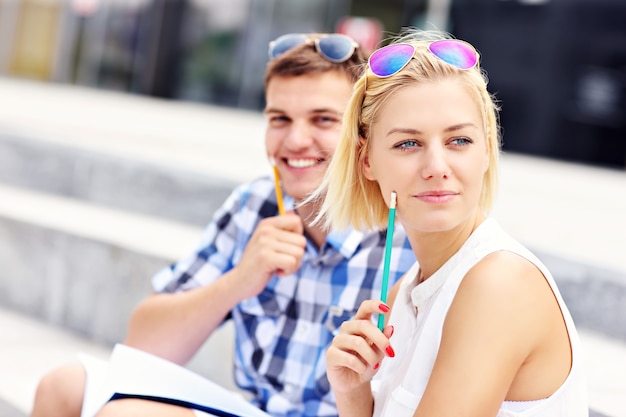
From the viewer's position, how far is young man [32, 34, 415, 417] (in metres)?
2.02

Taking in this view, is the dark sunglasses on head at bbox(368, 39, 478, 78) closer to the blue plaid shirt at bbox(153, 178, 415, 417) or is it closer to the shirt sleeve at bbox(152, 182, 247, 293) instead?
the blue plaid shirt at bbox(153, 178, 415, 417)

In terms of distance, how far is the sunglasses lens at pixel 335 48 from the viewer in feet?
6.79

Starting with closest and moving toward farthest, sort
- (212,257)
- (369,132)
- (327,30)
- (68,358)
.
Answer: (369,132)
(212,257)
(68,358)
(327,30)

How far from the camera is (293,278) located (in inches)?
84.0

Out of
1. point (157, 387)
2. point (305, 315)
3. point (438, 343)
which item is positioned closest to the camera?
point (438, 343)

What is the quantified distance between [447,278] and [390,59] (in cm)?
39

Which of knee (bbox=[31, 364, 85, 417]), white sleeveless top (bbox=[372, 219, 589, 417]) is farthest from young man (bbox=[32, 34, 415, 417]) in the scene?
white sleeveless top (bbox=[372, 219, 589, 417])

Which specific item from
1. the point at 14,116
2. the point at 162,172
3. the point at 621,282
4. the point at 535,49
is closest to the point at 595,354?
the point at 621,282

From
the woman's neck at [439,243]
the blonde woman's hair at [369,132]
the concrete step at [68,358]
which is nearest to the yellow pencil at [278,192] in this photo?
the blonde woman's hair at [369,132]

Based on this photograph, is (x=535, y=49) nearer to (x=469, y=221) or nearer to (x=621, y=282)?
(x=621, y=282)

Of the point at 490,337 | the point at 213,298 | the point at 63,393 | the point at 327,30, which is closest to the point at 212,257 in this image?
the point at 213,298

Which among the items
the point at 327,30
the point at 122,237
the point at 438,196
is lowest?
the point at 122,237

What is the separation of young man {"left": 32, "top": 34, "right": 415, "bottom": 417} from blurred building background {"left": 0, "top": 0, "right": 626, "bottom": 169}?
323 inches

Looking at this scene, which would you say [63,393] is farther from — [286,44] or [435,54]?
[435,54]
